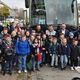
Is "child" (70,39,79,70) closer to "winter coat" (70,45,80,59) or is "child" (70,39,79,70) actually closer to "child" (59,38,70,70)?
"winter coat" (70,45,80,59)

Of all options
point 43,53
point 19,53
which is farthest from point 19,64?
point 43,53

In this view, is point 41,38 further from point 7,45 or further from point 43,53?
point 7,45

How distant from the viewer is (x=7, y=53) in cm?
1312

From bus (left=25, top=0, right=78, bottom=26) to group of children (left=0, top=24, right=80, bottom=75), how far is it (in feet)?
4.24

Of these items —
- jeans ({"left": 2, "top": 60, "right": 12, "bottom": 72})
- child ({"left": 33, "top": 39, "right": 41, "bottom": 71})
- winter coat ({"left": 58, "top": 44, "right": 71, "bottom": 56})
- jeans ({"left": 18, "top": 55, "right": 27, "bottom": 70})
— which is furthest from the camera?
winter coat ({"left": 58, "top": 44, "right": 71, "bottom": 56})

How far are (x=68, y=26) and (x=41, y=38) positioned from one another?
2033 millimetres

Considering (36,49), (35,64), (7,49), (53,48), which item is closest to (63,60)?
(53,48)

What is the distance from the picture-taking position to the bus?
52.7ft

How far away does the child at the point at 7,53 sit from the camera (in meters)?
13.1

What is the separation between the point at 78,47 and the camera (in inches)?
562

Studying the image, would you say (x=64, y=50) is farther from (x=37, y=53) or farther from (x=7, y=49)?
(x=7, y=49)

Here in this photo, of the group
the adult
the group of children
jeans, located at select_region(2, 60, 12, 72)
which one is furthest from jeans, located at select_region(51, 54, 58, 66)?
jeans, located at select_region(2, 60, 12, 72)

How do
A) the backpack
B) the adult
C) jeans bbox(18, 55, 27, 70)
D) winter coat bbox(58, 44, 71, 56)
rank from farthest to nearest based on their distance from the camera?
the adult → winter coat bbox(58, 44, 71, 56) → jeans bbox(18, 55, 27, 70) → the backpack

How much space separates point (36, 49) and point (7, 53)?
118cm
